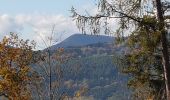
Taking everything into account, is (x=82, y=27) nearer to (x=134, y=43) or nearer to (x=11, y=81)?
(x=134, y=43)

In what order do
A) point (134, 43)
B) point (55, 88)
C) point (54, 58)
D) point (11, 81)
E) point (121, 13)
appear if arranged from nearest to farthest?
point (121, 13), point (134, 43), point (55, 88), point (54, 58), point (11, 81)

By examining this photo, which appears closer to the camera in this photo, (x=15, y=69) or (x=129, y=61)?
(x=129, y=61)

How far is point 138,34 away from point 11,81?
2477cm

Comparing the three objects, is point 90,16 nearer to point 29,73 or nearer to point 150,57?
point 150,57

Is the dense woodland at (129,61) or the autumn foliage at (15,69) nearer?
the dense woodland at (129,61)

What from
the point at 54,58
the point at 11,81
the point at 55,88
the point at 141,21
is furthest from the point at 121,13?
the point at 11,81

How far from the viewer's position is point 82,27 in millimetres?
17203

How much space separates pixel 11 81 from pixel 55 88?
17.1m

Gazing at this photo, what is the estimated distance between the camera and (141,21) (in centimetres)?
1688

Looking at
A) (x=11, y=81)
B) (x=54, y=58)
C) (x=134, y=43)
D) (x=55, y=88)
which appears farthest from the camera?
(x=11, y=81)

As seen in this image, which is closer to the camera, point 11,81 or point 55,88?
point 55,88

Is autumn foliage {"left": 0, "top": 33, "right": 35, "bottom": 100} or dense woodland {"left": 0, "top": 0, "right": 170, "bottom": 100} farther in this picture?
autumn foliage {"left": 0, "top": 33, "right": 35, "bottom": 100}

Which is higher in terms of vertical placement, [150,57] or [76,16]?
[76,16]

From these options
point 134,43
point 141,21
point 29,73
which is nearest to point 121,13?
point 141,21
